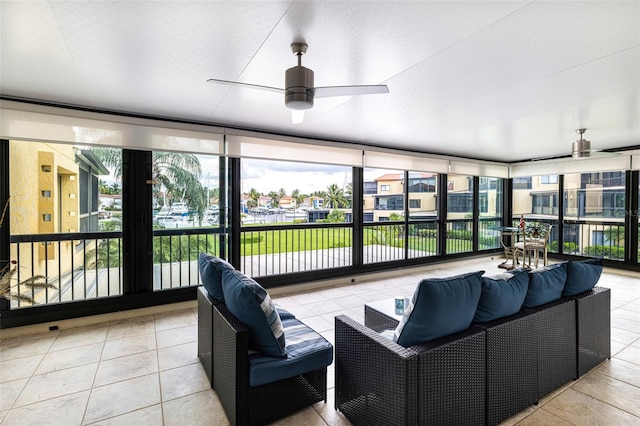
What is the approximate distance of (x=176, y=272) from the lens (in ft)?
13.1

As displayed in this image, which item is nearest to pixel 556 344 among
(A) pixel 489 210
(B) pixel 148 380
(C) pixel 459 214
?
(B) pixel 148 380

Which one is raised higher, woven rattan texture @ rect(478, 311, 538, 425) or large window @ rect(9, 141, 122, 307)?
large window @ rect(9, 141, 122, 307)

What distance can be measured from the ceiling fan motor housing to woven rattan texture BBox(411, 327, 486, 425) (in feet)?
5.04

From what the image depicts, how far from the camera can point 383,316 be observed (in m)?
2.60

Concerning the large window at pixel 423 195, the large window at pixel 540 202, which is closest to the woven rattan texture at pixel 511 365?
the large window at pixel 423 195

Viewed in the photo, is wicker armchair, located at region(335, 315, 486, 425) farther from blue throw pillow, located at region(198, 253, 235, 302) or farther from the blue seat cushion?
blue throw pillow, located at region(198, 253, 235, 302)

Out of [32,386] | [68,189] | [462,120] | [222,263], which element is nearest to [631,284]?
[462,120]

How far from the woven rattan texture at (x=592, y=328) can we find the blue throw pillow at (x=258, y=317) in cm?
208

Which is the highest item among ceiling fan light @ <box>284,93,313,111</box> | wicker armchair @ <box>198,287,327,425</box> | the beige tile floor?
ceiling fan light @ <box>284,93,313,111</box>

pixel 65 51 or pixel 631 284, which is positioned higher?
pixel 65 51

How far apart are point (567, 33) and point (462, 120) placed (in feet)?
6.47

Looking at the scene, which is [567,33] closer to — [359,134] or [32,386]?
[359,134]

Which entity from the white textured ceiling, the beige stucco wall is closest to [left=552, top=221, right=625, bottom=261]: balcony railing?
the white textured ceiling

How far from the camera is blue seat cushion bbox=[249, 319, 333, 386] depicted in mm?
1734
